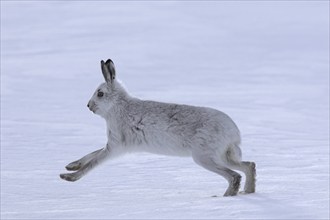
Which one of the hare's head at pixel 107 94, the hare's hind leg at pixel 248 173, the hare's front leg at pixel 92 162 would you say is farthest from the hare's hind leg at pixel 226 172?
the hare's head at pixel 107 94

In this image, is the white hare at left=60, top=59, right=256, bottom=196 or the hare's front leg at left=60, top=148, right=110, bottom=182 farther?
the hare's front leg at left=60, top=148, right=110, bottom=182

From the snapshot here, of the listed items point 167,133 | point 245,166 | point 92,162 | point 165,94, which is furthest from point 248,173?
point 165,94

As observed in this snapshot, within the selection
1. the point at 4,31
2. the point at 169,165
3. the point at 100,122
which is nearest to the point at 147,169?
the point at 169,165

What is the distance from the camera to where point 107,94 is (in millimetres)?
7789

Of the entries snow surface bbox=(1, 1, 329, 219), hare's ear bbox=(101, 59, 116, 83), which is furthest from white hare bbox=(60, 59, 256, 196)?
snow surface bbox=(1, 1, 329, 219)

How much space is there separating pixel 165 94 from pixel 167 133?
31.3 ft

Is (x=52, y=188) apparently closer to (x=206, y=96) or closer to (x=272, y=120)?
(x=272, y=120)

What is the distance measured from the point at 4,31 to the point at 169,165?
49.2 ft

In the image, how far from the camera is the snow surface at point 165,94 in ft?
22.4

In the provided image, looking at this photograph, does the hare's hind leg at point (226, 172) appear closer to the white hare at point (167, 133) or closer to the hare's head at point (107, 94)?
the white hare at point (167, 133)

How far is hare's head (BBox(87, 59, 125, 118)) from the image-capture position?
7719 millimetres

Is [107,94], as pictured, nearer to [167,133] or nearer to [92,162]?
[92,162]

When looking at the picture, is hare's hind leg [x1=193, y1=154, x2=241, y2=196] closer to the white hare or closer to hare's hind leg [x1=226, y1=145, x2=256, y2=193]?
the white hare

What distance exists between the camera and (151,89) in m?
17.2
